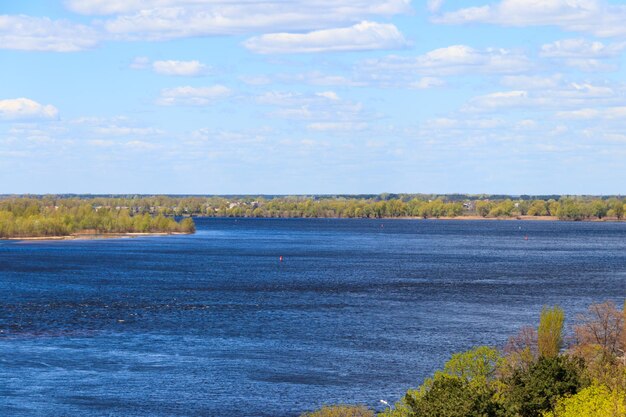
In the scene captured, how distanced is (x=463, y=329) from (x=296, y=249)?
118472 mm

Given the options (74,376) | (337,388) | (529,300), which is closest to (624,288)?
(529,300)

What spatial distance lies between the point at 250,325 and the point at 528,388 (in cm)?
4373

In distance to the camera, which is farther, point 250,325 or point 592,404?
point 250,325

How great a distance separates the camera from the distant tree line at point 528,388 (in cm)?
3338

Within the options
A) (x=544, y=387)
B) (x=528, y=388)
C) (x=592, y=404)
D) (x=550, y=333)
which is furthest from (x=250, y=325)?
(x=592, y=404)

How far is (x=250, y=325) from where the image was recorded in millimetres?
79438

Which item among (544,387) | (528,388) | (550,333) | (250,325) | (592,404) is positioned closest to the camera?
(592,404)

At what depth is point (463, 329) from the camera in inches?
2953

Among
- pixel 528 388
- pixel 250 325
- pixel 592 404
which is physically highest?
pixel 592 404

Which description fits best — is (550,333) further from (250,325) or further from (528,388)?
(250,325)

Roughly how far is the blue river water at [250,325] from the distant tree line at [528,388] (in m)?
8.76

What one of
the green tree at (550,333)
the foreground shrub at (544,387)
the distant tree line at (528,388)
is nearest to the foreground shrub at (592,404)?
the distant tree line at (528,388)

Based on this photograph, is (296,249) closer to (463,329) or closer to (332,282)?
(332,282)

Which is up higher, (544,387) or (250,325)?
(544,387)
